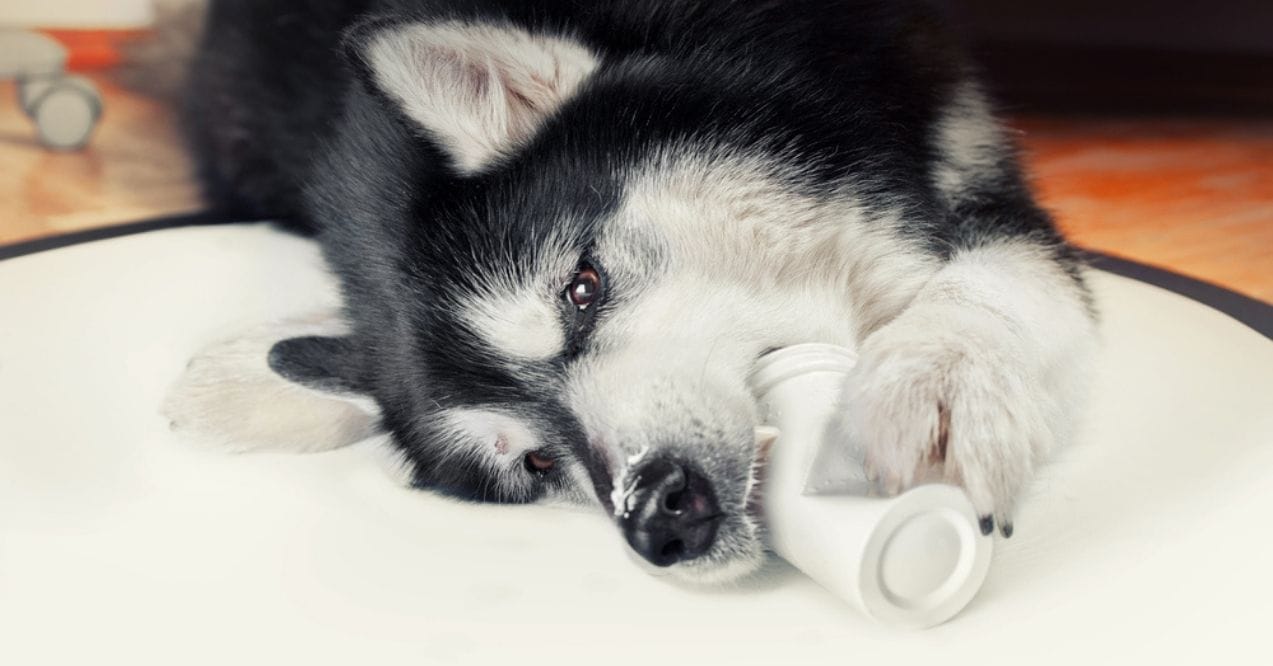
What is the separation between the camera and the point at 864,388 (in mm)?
1653

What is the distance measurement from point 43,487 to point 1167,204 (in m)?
2.99

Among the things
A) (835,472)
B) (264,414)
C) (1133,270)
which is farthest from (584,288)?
(1133,270)

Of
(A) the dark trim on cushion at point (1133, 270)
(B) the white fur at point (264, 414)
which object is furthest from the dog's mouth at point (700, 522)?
(A) the dark trim on cushion at point (1133, 270)

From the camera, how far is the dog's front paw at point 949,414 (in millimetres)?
1547

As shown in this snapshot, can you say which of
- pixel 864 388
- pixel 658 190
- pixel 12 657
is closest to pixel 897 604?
pixel 864 388

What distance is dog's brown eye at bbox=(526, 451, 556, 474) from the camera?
2051mm

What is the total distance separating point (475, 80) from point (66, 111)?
2905 mm

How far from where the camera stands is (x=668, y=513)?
1604mm

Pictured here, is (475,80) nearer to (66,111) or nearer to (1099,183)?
(1099,183)

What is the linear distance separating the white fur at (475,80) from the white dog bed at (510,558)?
0.67 metres

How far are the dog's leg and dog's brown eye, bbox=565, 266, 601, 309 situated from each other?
449mm

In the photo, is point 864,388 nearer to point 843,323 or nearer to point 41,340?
point 843,323

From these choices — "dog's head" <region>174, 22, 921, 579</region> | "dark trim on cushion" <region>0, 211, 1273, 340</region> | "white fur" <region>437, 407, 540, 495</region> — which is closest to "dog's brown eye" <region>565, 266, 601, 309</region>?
"dog's head" <region>174, 22, 921, 579</region>

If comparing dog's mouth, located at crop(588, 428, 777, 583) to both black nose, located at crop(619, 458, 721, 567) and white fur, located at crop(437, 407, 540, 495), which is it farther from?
white fur, located at crop(437, 407, 540, 495)
